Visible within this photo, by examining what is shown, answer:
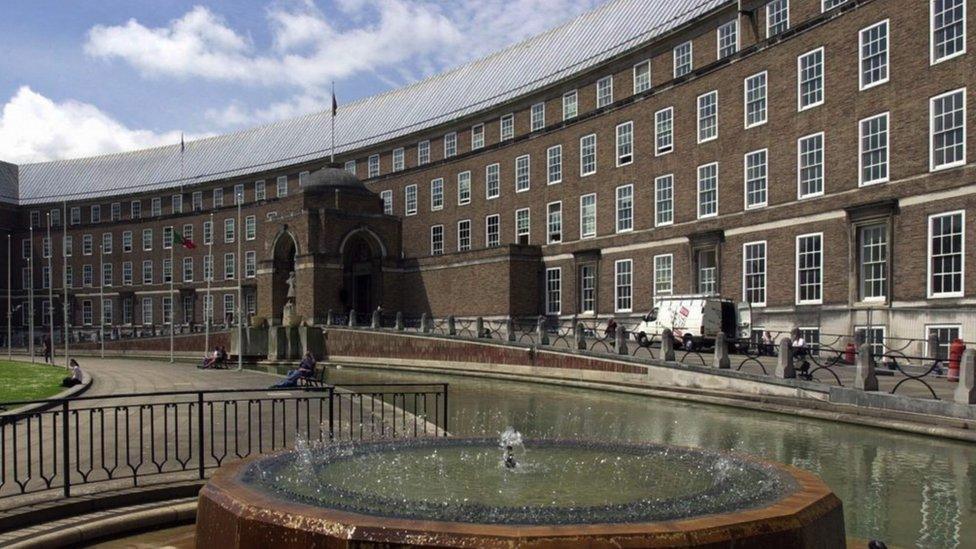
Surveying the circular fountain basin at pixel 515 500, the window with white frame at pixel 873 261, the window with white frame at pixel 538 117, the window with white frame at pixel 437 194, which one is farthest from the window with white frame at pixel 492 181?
the circular fountain basin at pixel 515 500

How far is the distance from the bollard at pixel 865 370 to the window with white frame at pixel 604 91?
30.8 m

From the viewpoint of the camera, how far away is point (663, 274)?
4334cm

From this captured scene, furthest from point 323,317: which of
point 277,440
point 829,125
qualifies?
point 277,440

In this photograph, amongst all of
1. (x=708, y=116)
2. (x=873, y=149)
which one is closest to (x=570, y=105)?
(x=708, y=116)

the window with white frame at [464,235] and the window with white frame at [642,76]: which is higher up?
the window with white frame at [642,76]

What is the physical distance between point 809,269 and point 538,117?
1034 inches

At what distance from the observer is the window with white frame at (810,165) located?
34250 mm

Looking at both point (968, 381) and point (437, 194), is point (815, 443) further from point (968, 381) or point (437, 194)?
point (437, 194)

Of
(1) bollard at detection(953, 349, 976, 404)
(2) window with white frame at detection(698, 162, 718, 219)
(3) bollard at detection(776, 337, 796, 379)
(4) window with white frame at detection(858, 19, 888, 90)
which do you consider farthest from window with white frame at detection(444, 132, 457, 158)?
(1) bollard at detection(953, 349, 976, 404)

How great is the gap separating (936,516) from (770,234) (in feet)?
87.6

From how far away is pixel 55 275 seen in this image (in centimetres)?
9744

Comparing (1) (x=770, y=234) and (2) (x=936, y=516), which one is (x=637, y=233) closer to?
(1) (x=770, y=234)

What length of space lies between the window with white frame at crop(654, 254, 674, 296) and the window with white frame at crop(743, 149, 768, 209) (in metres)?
5.93

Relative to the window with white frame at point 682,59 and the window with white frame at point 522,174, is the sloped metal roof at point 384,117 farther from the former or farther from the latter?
the window with white frame at point 522,174
